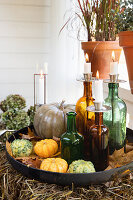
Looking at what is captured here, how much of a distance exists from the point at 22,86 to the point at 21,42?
19.6 inches

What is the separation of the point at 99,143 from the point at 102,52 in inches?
25.4

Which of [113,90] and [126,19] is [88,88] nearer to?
[113,90]

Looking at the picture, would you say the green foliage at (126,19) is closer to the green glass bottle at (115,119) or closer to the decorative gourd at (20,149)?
the green glass bottle at (115,119)

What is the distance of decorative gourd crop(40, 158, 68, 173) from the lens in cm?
75

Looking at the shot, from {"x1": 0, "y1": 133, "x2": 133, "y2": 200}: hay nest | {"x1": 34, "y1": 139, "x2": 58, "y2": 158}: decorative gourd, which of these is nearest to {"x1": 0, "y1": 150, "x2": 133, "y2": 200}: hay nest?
{"x1": 0, "y1": 133, "x2": 133, "y2": 200}: hay nest

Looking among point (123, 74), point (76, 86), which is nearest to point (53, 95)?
point (76, 86)

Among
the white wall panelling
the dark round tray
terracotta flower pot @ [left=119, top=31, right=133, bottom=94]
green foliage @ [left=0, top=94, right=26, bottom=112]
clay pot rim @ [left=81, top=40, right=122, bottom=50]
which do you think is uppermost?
the white wall panelling

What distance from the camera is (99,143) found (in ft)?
2.57

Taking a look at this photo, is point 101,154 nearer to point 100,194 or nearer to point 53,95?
point 100,194

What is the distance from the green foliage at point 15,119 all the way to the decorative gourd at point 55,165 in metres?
0.59

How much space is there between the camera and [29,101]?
2.78 m

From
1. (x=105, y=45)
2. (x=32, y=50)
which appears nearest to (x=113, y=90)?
(x=105, y=45)

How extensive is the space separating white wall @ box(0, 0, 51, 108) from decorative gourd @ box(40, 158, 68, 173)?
2.05m

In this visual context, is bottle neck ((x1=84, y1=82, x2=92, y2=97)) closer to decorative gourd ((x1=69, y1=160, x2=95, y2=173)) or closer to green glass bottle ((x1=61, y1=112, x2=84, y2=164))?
green glass bottle ((x1=61, y1=112, x2=84, y2=164))
